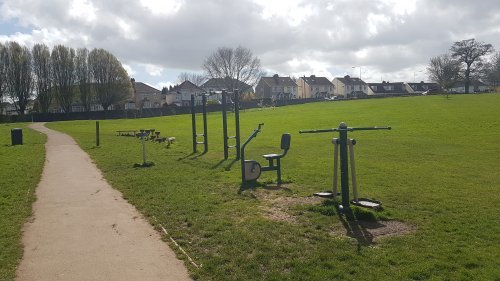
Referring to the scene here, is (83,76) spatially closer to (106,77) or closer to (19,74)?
(106,77)

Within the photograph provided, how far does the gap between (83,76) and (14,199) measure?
3205 inches

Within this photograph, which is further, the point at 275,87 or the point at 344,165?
the point at 275,87

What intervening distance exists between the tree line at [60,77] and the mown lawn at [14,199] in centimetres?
6816

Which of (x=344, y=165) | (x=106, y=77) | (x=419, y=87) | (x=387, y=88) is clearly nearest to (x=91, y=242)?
(x=344, y=165)

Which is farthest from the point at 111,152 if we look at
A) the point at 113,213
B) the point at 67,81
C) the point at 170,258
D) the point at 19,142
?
the point at 67,81

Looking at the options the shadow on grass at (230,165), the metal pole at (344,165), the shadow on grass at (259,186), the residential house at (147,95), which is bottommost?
the shadow on grass at (259,186)

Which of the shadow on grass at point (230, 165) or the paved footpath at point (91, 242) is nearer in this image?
the paved footpath at point (91, 242)

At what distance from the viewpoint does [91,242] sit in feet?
21.7

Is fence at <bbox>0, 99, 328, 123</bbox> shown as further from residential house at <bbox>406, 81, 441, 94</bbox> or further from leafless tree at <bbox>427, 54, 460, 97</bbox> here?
residential house at <bbox>406, 81, 441, 94</bbox>

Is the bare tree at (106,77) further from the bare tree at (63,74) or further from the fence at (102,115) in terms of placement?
the fence at (102,115)

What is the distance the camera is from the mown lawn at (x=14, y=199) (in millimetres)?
5969

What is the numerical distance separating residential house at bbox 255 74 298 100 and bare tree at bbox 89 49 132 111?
1995 inches

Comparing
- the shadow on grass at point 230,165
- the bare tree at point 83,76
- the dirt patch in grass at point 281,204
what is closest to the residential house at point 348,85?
the bare tree at point 83,76

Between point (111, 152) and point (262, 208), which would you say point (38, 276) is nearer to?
point (262, 208)
